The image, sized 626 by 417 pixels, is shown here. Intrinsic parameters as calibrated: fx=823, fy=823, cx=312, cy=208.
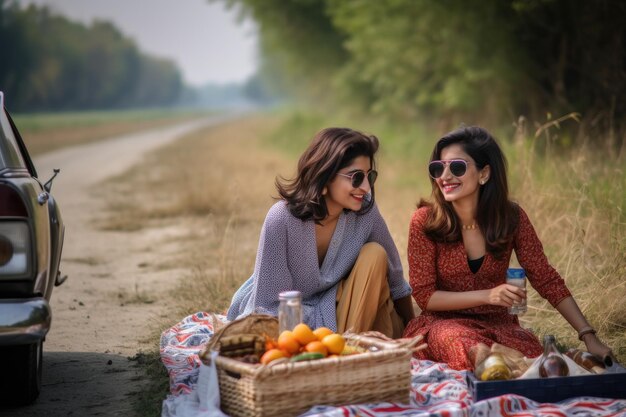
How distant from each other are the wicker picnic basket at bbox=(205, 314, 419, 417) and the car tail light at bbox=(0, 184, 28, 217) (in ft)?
3.88

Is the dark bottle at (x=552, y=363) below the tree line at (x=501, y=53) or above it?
below

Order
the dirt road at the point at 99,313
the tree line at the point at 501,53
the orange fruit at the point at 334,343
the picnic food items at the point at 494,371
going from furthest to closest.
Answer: the tree line at the point at 501,53 → the dirt road at the point at 99,313 → the picnic food items at the point at 494,371 → the orange fruit at the point at 334,343

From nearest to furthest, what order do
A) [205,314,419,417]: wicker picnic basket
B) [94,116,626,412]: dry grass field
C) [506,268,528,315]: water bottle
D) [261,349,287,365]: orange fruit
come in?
[205,314,419,417]: wicker picnic basket < [261,349,287,365]: orange fruit < [506,268,528,315]: water bottle < [94,116,626,412]: dry grass field

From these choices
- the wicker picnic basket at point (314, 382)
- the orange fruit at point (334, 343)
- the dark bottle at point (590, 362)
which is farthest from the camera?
the dark bottle at point (590, 362)

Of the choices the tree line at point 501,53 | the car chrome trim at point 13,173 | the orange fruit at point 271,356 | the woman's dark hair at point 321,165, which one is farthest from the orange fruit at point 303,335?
the tree line at point 501,53

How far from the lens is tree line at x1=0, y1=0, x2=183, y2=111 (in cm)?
6244

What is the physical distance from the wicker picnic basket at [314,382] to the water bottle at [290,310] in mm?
387

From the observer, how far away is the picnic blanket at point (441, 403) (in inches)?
146

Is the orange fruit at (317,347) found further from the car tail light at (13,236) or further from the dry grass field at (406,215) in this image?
the car tail light at (13,236)

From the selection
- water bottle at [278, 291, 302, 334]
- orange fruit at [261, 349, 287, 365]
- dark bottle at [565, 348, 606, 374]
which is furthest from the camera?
dark bottle at [565, 348, 606, 374]

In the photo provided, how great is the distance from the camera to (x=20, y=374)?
4.29 m

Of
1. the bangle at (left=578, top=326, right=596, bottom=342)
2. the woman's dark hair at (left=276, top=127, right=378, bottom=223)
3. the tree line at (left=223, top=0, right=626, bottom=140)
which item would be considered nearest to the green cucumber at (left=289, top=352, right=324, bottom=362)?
the woman's dark hair at (left=276, top=127, right=378, bottom=223)

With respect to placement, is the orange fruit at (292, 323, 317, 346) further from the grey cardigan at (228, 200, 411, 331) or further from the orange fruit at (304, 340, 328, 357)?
the grey cardigan at (228, 200, 411, 331)

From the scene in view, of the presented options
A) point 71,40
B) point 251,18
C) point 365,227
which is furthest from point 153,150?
point 71,40
